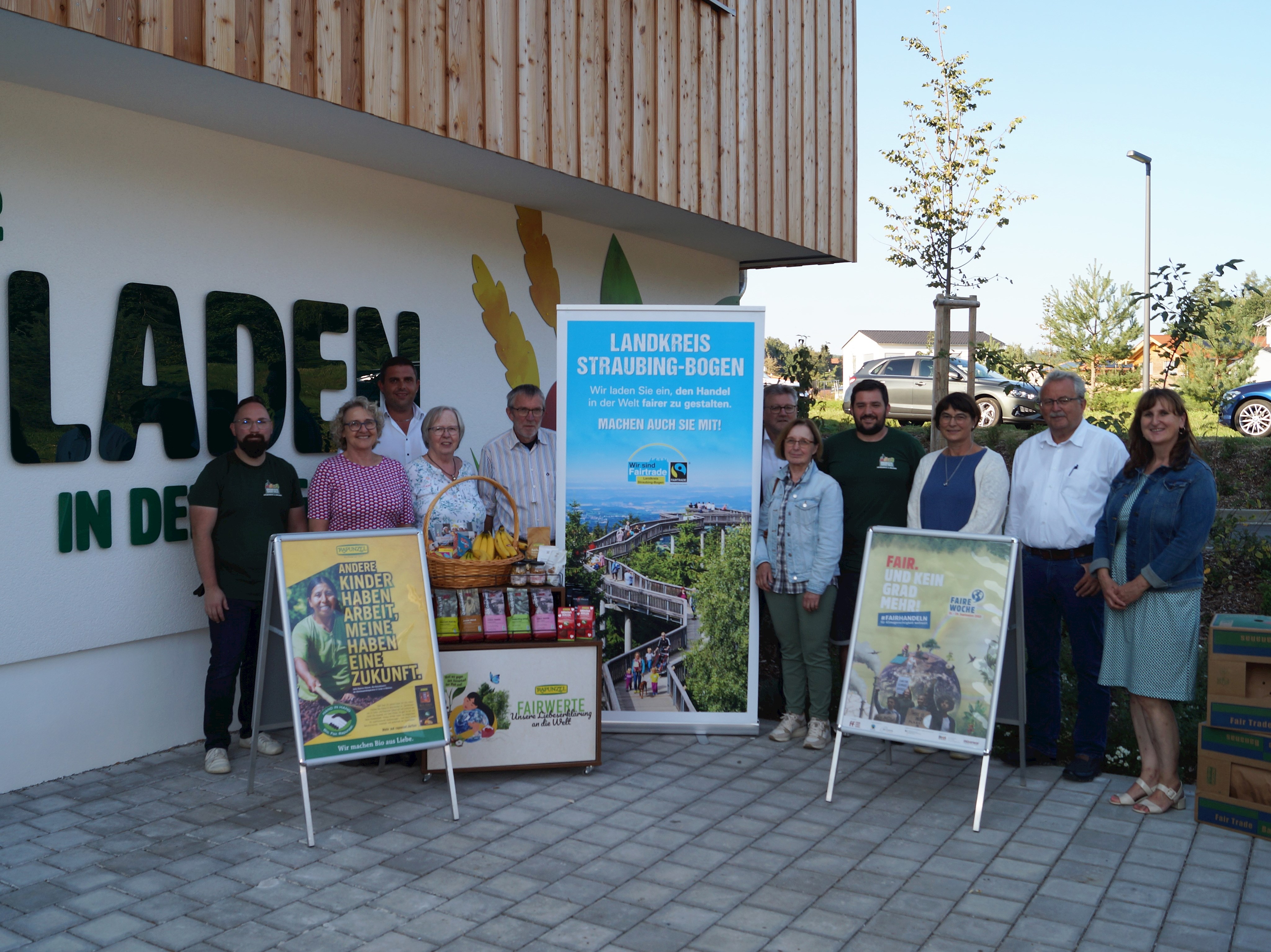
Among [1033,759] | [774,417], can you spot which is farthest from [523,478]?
[1033,759]

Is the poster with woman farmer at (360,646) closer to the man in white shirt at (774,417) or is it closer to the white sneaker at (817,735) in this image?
the white sneaker at (817,735)

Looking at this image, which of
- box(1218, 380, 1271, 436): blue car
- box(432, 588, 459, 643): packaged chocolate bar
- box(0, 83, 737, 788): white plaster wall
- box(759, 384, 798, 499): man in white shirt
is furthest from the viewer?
box(1218, 380, 1271, 436): blue car

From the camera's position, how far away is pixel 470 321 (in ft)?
23.9

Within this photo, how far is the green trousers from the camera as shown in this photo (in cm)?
530

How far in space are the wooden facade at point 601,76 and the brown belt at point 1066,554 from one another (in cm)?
356

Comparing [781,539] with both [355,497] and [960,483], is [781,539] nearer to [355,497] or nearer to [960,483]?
[960,483]

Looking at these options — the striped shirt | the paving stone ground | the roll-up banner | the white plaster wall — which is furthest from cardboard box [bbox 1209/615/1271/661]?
the white plaster wall

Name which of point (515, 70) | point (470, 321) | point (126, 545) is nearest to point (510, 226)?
point (470, 321)

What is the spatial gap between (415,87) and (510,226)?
8.02 feet

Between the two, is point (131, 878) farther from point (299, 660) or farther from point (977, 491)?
point (977, 491)

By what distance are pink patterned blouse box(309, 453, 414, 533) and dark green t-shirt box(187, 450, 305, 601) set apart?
24 centimetres

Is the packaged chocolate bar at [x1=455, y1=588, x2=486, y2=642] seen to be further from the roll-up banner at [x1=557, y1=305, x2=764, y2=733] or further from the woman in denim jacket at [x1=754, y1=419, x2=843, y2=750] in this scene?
the woman in denim jacket at [x1=754, y1=419, x2=843, y2=750]

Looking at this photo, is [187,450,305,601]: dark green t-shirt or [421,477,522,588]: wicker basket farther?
[187,450,305,601]: dark green t-shirt

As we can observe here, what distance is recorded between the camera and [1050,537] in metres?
4.86
